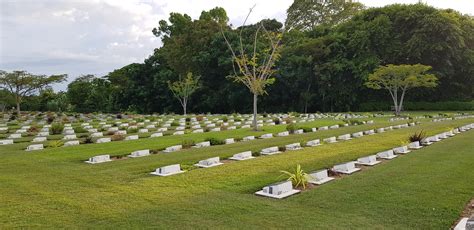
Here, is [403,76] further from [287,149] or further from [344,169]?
[344,169]

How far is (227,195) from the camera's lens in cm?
541

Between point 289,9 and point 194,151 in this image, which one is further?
point 289,9

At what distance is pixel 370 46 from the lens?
112 ft

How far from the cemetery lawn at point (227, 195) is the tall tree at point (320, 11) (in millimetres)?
→ 39511

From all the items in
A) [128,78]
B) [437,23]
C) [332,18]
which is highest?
[332,18]

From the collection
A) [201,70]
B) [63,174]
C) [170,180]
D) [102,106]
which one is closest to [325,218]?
[170,180]

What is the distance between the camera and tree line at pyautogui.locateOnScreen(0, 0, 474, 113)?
3262 centimetres

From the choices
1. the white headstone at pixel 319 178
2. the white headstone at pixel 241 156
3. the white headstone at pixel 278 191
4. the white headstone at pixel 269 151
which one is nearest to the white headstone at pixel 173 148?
the white headstone at pixel 241 156

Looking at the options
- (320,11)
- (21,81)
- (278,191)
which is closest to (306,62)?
(320,11)

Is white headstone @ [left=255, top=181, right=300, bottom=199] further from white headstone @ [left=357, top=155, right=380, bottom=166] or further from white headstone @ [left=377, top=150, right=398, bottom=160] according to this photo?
white headstone @ [left=377, top=150, right=398, bottom=160]

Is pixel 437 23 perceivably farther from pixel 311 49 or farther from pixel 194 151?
pixel 194 151

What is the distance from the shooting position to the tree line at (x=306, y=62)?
32.6m

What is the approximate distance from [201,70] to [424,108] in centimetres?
2166

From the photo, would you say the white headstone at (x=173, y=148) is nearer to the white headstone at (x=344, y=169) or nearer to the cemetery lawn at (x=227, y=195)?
the cemetery lawn at (x=227, y=195)
